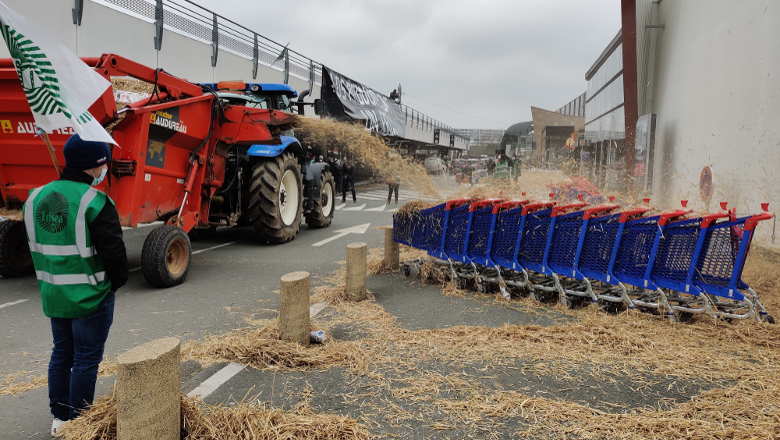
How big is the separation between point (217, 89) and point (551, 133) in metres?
30.3

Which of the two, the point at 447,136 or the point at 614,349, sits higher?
the point at 447,136

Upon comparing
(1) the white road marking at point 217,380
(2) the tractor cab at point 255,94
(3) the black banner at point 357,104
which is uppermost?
(3) the black banner at point 357,104

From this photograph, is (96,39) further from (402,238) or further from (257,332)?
(257,332)

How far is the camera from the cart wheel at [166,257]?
6.23m

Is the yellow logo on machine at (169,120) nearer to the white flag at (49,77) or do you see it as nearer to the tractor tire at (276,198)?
the tractor tire at (276,198)

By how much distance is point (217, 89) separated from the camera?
935 cm

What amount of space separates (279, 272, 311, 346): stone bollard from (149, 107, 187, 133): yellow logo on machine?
316 cm

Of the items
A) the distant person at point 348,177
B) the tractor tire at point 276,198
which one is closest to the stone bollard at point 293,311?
the tractor tire at point 276,198

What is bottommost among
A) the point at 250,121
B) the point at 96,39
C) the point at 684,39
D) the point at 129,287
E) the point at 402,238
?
the point at 129,287

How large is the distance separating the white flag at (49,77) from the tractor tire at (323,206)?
859 centimetres

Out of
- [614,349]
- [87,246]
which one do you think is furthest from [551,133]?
[87,246]

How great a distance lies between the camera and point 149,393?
254cm

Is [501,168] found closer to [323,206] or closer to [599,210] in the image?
[323,206]

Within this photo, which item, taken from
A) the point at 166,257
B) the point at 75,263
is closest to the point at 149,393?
the point at 75,263
